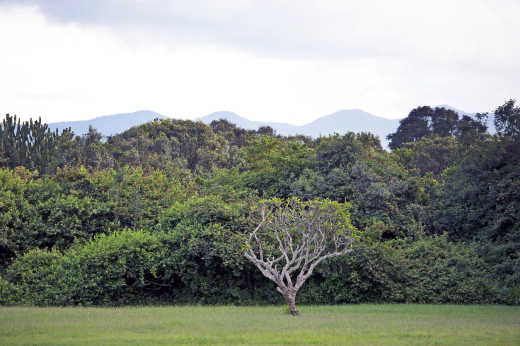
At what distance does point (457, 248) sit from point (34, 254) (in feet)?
57.4

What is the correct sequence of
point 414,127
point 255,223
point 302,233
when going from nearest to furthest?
point 302,233 → point 255,223 → point 414,127

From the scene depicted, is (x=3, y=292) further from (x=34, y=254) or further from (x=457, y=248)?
(x=457, y=248)

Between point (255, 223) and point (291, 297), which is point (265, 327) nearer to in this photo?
point (291, 297)

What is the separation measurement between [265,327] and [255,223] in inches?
350

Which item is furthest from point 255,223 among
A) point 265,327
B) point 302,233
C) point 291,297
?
point 265,327

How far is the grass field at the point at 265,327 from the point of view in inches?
445

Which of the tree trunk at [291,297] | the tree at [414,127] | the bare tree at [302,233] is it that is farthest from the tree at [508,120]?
the tree at [414,127]

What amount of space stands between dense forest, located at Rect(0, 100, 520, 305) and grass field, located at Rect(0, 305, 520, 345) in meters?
3.14

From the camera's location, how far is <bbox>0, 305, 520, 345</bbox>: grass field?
11.3 m

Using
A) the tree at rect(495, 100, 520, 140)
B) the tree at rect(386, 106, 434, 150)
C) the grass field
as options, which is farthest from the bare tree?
the tree at rect(386, 106, 434, 150)

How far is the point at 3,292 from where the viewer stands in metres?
20.7

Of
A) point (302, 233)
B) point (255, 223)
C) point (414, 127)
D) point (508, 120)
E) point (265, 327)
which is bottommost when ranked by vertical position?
point (265, 327)

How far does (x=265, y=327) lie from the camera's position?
13.5 metres

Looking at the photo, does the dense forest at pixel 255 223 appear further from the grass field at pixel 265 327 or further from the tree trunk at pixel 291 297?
the tree trunk at pixel 291 297
